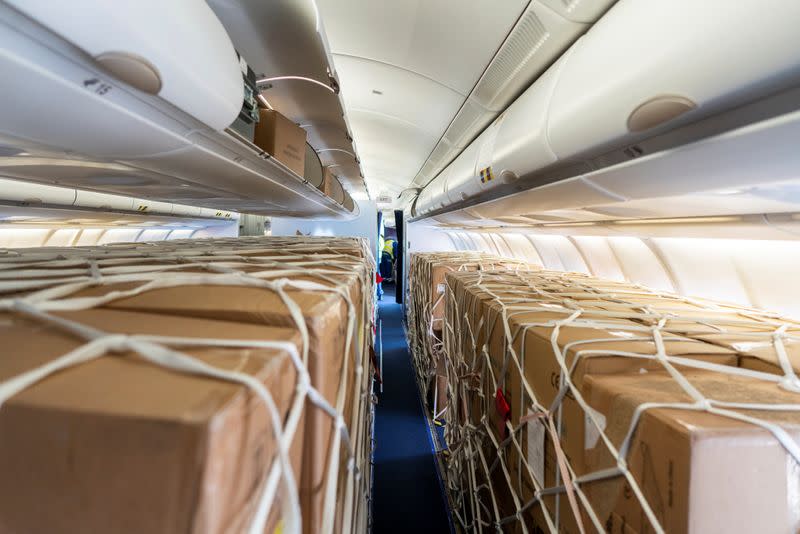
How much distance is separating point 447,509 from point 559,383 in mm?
2188

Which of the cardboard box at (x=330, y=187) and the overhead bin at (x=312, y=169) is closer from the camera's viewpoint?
the overhead bin at (x=312, y=169)

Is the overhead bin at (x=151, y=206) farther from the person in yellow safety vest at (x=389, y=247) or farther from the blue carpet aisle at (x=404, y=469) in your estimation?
the person in yellow safety vest at (x=389, y=247)

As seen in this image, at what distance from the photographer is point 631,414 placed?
665 mm

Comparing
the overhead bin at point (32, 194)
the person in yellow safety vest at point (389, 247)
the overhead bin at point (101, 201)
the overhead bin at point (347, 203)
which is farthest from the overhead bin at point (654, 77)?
the person in yellow safety vest at point (389, 247)

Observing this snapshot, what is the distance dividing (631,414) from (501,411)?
0.69m

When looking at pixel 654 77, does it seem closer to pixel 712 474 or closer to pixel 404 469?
pixel 712 474

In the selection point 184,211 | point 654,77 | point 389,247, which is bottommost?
point 389,247

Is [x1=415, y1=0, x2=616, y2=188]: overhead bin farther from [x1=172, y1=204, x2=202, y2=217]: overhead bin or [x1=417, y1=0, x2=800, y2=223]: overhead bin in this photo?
[x1=172, y1=204, x2=202, y2=217]: overhead bin

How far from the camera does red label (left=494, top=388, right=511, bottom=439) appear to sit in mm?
1252

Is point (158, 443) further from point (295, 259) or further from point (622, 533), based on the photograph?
point (295, 259)

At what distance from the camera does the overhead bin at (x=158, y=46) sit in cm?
60

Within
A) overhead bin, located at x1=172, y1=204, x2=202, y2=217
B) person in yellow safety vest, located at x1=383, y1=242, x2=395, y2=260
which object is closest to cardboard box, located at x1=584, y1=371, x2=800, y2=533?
overhead bin, located at x1=172, y1=204, x2=202, y2=217

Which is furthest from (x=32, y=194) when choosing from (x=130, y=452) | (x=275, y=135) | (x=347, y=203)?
(x=130, y=452)

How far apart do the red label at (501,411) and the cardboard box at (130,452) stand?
108 centimetres
